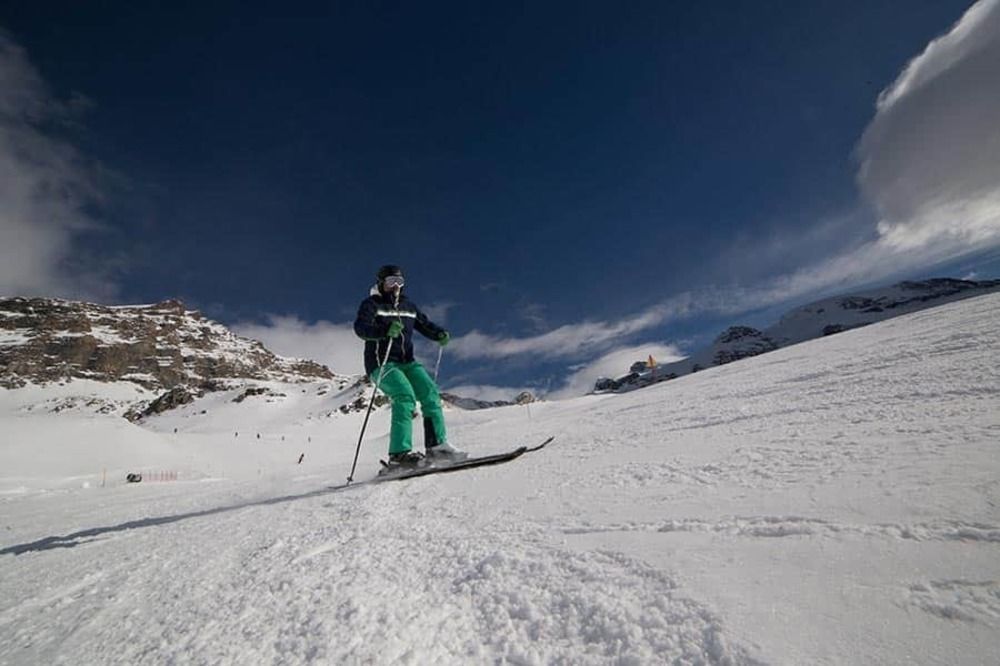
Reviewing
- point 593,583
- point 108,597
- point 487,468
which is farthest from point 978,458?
point 108,597

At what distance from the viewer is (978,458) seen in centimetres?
188

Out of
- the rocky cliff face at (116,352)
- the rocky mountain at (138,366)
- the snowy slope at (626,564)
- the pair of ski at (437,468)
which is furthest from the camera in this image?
the rocky cliff face at (116,352)

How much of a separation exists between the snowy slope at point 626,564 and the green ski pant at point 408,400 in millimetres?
1374

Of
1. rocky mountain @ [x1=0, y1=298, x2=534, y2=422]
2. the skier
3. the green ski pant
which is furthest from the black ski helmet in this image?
rocky mountain @ [x1=0, y1=298, x2=534, y2=422]

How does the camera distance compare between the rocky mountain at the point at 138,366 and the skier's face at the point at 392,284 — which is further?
the rocky mountain at the point at 138,366

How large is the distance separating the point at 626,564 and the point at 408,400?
4199 mm

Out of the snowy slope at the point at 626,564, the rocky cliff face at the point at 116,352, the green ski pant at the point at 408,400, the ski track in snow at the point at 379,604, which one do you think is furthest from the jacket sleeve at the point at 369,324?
the rocky cliff face at the point at 116,352

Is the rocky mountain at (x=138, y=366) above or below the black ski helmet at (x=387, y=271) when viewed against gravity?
above

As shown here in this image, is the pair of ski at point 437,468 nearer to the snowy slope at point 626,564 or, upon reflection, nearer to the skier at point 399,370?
the skier at point 399,370

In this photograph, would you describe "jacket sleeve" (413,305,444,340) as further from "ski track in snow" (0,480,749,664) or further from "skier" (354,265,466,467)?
"ski track in snow" (0,480,749,664)

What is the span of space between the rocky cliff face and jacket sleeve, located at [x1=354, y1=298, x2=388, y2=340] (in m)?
147

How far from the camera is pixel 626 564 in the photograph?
169 cm

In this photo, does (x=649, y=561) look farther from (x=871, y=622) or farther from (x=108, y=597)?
(x=108, y=597)

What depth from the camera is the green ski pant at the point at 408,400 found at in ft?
17.7
